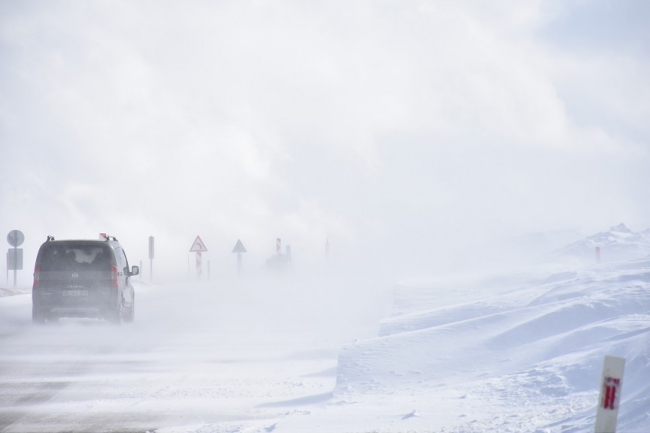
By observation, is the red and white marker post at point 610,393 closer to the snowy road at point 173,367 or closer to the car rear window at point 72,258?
the snowy road at point 173,367

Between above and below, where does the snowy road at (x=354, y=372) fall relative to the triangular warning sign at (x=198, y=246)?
below

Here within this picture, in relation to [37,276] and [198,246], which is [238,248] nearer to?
[198,246]

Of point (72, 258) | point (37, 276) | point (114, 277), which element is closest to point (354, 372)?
point (114, 277)

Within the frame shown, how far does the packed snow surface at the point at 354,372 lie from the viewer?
26.0 feet

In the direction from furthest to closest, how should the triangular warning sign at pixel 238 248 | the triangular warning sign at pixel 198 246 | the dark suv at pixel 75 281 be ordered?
1. the triangular warning sign at pixel 238 248
2. the triangular warning sign at pixel 198 246
3. the dark suv at pixel 75 281

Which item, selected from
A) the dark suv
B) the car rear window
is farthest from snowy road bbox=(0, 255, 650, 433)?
the car rear window

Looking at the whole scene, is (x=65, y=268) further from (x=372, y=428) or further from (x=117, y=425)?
(x=372, y=428)

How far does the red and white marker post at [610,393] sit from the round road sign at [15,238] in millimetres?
29723

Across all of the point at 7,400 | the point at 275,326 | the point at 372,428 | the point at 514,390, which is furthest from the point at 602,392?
the point at 275,326

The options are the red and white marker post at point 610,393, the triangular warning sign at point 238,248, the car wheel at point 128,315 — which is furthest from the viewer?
the triangular warning sign at point 238,248

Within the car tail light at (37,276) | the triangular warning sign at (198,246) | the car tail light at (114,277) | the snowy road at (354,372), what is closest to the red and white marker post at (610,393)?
the snowy road at (354,372)

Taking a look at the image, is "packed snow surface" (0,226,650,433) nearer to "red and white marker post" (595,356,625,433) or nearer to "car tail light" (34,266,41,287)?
"car tail light" (34,266,41,287)

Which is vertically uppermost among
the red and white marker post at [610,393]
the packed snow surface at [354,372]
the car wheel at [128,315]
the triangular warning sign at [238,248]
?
the red and white marker post at [610,393]

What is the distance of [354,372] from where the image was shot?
1049 centimetres
